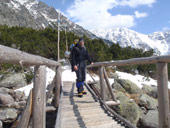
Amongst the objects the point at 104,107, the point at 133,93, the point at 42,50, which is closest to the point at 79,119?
the point at 104,107

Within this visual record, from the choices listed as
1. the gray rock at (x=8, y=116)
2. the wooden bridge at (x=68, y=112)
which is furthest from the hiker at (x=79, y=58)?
the gray rock at (x=8, y=116)

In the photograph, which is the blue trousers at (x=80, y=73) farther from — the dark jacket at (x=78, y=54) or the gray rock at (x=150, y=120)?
the gray rock at (x=150, y=120)

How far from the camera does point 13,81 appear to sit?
10852mm

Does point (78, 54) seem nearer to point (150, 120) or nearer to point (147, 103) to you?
point (150, 120)

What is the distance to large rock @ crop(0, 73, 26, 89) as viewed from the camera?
10709 mm

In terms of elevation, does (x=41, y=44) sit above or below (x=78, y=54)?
above

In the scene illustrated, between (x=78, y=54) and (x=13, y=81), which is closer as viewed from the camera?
(x=78, y=54)

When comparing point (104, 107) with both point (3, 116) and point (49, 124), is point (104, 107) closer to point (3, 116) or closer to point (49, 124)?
point (49, 124)

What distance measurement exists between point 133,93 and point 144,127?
13.6ft

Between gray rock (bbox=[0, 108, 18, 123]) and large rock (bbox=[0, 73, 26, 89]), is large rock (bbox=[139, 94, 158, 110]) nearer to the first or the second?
gray rock (bbox=[0, 108, 18, 123])

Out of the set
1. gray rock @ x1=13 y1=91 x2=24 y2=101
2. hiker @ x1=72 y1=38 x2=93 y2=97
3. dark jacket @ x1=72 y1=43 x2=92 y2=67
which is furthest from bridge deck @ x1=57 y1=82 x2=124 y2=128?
gray rock @ x1=13 y1=91 x2=24 y2=101

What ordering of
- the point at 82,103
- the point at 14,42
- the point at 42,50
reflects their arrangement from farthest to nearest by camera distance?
the point at 42,50
the point at 14,42
the point at 82,103

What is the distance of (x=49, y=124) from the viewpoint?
6.23 m

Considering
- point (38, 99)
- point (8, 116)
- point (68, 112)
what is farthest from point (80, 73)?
point (8, 116)
